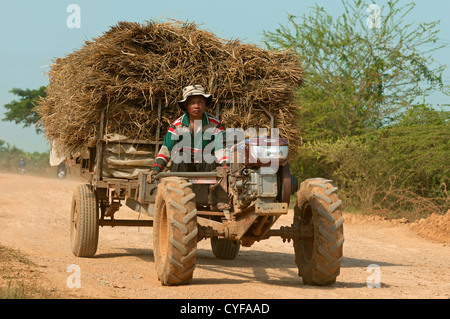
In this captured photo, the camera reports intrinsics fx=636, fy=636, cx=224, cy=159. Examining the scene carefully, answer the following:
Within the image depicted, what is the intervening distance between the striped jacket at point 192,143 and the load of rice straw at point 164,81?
0.70 meters

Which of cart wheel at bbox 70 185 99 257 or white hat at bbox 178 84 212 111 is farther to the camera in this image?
cart wheel at bbox 70 185 99 257

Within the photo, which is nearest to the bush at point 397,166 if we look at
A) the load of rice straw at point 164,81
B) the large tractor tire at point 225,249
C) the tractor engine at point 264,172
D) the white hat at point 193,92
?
the large tractor tire at point 225,249

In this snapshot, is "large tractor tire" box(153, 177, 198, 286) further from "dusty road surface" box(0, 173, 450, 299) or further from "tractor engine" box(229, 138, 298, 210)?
"tractor engine" box(229, 138, 298, 210)

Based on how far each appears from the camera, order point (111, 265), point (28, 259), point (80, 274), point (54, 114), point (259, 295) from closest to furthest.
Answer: point (259, 295)
point (80, 274)
point (28, 259)
point (111, 265)
point (54, 114)

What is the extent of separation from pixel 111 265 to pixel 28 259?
1122 mm

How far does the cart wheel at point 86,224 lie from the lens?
9438mm

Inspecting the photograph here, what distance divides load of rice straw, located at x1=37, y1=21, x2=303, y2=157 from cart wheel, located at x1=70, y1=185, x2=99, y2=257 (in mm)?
715

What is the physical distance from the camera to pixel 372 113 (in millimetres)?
21172

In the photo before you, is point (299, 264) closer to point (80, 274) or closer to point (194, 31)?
point (80, 274)

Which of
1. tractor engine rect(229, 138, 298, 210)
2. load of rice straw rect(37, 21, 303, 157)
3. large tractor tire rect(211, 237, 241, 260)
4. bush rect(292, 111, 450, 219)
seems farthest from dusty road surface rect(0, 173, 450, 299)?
load of rice straw rect(37, 21, 303, 157)

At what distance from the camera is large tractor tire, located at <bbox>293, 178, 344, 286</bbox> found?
666 cm

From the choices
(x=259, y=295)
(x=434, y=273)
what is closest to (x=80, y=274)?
(x=259, y=295)

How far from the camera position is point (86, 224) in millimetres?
9438

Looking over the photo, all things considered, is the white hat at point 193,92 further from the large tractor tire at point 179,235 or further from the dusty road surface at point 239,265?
the dusty road surface at point 239,265
